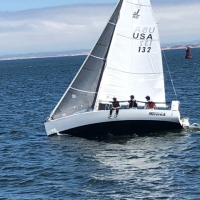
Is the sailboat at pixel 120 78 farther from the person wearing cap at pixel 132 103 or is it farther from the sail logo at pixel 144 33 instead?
the person wearing cap at pixel 132 103

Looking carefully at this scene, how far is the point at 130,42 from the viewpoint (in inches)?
1390

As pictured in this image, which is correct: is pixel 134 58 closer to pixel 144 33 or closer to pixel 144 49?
pixel 144 49

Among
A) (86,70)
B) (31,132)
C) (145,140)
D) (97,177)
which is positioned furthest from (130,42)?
(97,177)

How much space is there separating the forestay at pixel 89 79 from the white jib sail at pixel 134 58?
0.50 m

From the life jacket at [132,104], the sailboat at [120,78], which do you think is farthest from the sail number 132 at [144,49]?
the life jacket at [132,104]

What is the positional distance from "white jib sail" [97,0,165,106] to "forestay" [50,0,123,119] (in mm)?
502

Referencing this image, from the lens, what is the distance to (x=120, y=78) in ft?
116

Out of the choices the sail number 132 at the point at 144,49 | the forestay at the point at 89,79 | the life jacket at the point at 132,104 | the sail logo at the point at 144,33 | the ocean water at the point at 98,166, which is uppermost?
the sail logo at the point at 144,33

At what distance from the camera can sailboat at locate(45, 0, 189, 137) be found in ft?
112

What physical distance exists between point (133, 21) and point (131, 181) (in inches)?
547

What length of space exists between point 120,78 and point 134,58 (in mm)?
1692

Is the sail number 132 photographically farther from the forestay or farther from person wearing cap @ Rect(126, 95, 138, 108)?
person wearing cap @ Rect(126, 95, 138, 108)

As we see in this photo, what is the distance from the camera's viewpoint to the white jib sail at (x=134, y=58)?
34844 millimetres

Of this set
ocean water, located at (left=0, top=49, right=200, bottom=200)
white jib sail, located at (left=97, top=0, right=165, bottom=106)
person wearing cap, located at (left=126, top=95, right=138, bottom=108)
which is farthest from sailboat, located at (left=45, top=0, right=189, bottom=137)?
ocean water, located at (left=0, top=49, right=200, bottom=200)
